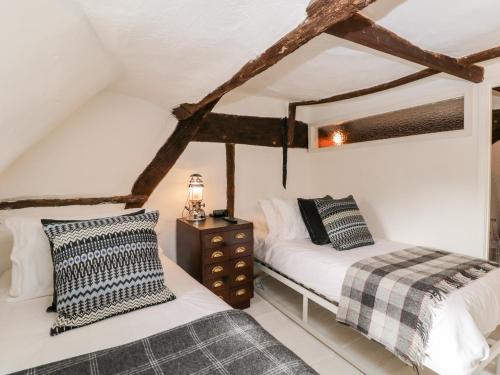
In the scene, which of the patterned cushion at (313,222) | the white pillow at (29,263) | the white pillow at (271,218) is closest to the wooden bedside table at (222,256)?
the white pillow at (271,218)

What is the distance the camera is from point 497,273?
1.72 meters

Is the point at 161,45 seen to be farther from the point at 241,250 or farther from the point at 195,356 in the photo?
the point at 241,250

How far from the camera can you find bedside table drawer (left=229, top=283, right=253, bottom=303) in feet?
7.77

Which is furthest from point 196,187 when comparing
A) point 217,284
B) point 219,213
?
point 217,284

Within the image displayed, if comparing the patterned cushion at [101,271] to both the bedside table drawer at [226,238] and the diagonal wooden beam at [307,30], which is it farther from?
the diagonal wooden beam at [307,30]

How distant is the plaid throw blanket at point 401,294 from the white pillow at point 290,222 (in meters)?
0.77

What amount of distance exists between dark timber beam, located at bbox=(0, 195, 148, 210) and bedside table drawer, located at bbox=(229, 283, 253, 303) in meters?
1.11

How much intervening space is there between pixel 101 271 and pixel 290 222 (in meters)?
1.74

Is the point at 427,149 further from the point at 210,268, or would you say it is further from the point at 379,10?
the point at 210,268

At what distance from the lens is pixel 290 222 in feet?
8.66

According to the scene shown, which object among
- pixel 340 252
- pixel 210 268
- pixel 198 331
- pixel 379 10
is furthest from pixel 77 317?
pixel 379 10

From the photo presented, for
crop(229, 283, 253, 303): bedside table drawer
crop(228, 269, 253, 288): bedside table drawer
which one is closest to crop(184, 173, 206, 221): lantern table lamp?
crop(228, 269, 253, 288): bedside table drawer

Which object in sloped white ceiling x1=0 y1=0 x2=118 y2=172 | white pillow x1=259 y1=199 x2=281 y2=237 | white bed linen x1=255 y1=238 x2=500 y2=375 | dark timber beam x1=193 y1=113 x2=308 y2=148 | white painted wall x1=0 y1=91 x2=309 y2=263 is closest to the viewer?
Answer: sloped white ceiling x1=0 y1=0 x2=118 y2=172

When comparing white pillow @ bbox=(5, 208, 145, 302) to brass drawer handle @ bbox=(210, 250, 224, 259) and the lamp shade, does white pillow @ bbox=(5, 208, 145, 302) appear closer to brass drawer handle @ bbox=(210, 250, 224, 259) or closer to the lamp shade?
brass drawer handle @ bbox=(210, 250, 224, 259)
